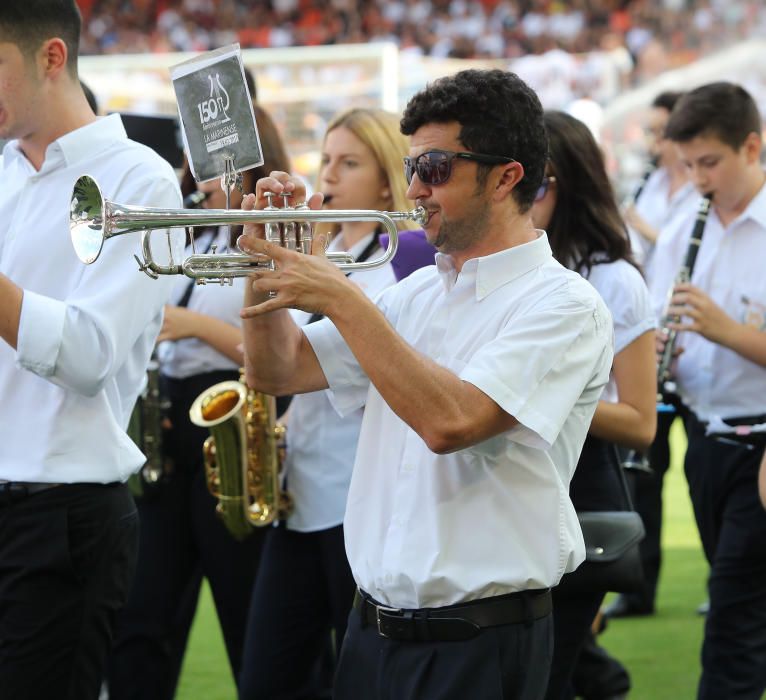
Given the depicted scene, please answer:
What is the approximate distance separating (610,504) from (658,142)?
433 cm

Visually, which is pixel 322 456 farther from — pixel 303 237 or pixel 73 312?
pixel 303 237

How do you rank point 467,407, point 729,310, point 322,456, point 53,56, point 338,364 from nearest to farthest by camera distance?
point 467,407
point 338,364
point 53,56
point 322,456
point 729,310

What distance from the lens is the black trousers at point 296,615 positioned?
3.81m

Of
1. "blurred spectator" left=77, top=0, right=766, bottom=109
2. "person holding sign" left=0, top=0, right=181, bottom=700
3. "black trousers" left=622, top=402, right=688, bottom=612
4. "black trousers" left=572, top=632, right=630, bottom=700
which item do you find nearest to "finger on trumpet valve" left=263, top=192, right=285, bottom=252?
"person holding sign" left=0, top=0, right=181, bottom=700

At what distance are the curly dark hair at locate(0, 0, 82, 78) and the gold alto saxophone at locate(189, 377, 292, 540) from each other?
4.42 ft

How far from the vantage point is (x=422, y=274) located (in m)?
2.91

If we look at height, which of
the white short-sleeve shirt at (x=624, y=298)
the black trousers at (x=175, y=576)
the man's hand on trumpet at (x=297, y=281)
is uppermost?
the man's hand on trumpet at (x=297, y=281)

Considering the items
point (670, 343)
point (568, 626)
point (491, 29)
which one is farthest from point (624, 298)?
point (491, 29)

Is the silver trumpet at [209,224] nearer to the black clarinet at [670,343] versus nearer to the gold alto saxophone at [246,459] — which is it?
the gold alto saxophone at [246,459]

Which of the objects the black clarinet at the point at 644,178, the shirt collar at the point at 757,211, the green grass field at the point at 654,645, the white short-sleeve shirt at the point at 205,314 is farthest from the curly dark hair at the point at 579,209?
the black clarinet at the point at 644,178

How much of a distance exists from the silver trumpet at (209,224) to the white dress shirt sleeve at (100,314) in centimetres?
17

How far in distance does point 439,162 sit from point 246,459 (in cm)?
183

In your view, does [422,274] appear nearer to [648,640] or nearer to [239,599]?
[239,599]

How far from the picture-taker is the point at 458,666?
2.57 meters
